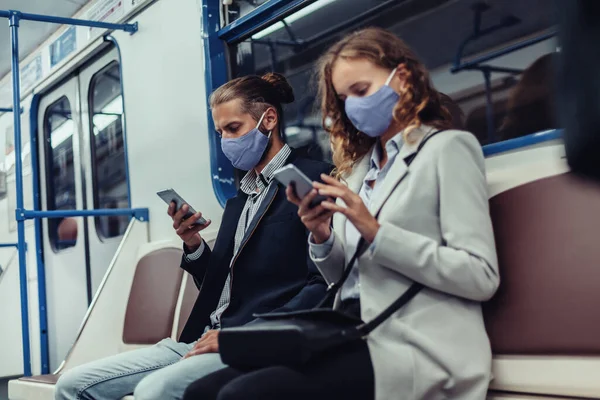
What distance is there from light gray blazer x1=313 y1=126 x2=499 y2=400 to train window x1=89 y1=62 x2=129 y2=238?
3.36 meters

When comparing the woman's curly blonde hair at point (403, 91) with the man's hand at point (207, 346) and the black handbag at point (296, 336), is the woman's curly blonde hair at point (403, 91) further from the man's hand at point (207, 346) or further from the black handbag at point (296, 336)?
the man's hand at point (207, 346)

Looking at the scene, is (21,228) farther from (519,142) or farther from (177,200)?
(519,142)

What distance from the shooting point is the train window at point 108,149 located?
4.85 m

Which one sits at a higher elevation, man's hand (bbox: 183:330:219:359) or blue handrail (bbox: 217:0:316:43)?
blue handrail (bbox: 217:0:316:43)

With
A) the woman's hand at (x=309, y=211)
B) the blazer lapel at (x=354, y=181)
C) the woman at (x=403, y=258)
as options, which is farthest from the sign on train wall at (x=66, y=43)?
the woman's hand at (x=309, y=211)

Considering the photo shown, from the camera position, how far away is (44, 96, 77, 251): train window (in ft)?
17.9

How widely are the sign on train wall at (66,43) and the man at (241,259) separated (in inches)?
73.2

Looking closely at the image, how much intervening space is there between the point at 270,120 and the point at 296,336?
3.73 ft

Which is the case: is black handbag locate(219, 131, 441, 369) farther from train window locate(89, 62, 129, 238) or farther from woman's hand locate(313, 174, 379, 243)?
train window locate(89, 62, 129, 238)

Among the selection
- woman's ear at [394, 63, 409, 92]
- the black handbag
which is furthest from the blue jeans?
woman's ear at [394, 63, 409, 92]

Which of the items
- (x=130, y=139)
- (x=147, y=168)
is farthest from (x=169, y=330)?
(x=130, y=139)

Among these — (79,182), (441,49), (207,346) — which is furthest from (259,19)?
(79,182)

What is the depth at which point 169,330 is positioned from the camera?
327cm

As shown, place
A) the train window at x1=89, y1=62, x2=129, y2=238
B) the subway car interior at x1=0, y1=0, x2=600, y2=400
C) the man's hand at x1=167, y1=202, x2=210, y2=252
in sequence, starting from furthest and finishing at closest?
the train window at x1=89, y1=62, x2=129, y2=238 → the man's hand at x1=167, y1=202, x2=210, y2=252 → the subway car interior at x1=0, y1=0, x2=600, y2=400
